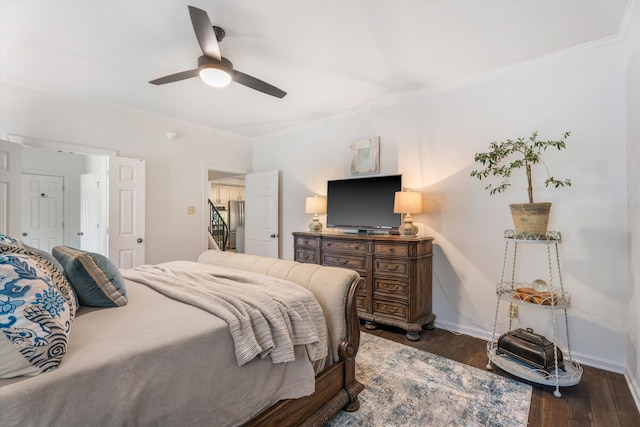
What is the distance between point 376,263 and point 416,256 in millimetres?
Result: 418

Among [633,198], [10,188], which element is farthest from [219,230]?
[633,198]

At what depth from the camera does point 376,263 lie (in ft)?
10.1

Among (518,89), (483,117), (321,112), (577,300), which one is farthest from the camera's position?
(321,112)

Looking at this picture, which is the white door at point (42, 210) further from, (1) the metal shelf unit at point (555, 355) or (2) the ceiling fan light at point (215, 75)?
(1) the metal shelf unit at point (555, 355)

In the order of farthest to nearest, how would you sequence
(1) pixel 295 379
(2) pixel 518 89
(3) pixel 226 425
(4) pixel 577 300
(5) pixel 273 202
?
(5) pixel 273 202
(2) pixel 518 89
(4) pixel 577 300
(1) pixel 295 379
(3) pixel 226 425

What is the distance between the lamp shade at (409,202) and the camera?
10.1 feet

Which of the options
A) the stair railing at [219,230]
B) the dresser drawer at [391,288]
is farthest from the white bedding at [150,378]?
the stair railing at [219,230]

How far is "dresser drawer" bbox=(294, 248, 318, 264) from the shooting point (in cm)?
362

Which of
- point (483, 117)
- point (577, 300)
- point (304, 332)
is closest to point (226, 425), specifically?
point (304, 332)

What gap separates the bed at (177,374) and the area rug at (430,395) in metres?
0.22

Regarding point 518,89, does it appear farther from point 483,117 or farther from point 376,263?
point 376,263

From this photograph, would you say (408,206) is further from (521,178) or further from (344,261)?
(521,178)

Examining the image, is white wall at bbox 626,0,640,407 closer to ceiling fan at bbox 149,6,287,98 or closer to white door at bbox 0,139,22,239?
ceiling fan at bbox 149,6,287,98

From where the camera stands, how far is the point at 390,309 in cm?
300
